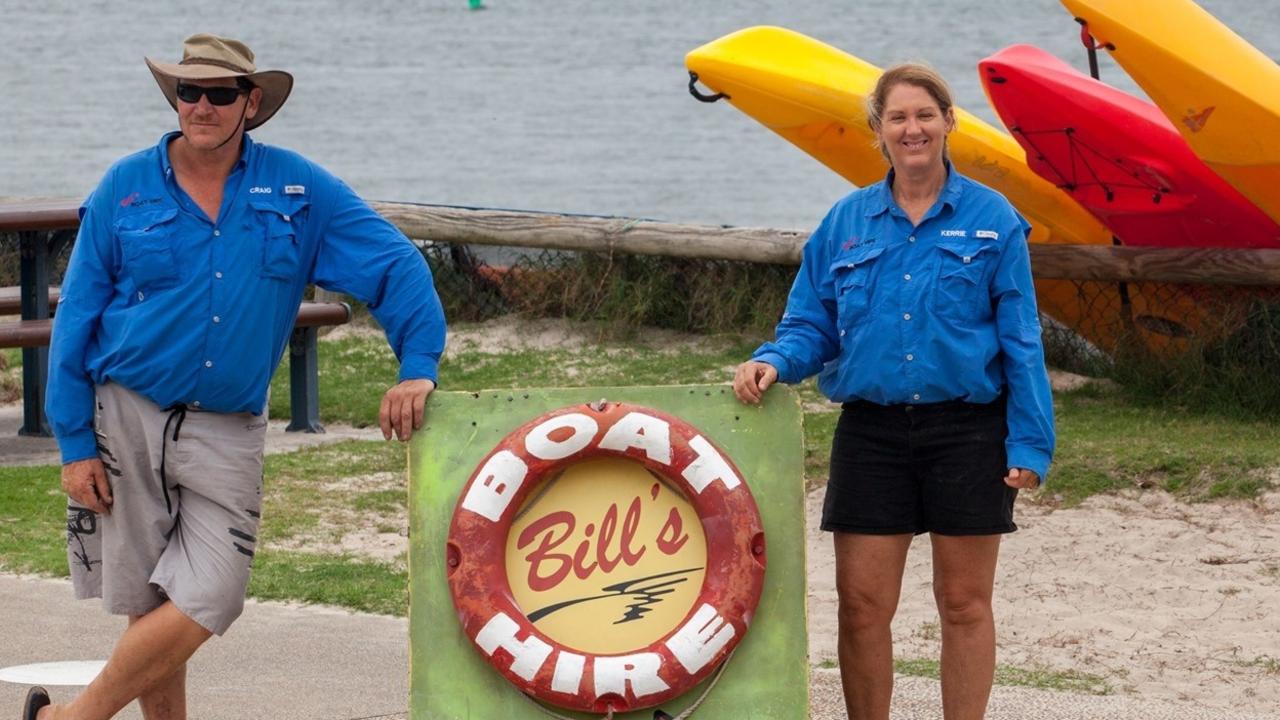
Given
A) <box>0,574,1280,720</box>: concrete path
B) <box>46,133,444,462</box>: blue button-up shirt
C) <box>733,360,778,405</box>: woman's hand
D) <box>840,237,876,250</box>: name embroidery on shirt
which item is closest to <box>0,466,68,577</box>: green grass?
<box>0,574,1280,720</box>: concrete path

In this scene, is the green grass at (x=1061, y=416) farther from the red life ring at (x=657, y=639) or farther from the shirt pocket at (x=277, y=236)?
the shirt pocket at (x=277, y=236)

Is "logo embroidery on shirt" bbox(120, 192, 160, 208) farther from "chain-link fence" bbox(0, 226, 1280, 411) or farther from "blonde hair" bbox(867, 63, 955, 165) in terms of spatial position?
"chain-link fence" bbox(0, 226, 1280, 411)

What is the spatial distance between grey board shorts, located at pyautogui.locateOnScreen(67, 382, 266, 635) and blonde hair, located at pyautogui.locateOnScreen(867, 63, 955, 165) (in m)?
1.47

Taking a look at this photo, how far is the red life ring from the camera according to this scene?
12.7 ft

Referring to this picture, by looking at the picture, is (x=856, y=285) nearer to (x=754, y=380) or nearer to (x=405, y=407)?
(x=754, y=380)

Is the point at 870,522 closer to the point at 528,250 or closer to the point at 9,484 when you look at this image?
the point at 9,484

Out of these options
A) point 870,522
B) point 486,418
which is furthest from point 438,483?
point 870,522

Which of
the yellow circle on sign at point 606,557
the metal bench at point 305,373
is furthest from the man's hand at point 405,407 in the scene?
the metal bench at point 305,373

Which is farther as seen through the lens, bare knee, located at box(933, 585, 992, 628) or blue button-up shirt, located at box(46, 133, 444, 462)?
bare knee, located at box(933, 585, 992, 628)

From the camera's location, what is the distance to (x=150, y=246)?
3775 mm

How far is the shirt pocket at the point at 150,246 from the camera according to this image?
3.78 meters

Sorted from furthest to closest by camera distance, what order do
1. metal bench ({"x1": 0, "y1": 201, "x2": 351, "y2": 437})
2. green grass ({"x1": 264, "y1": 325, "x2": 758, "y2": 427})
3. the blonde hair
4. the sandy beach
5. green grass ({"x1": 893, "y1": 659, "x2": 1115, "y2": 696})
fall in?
green grass ({"x1": 264, "y1": 325, "x2": 758, "y2": 427}) < metal bench ({"x1": 0, "y1": 201, "x2": 351, "y2": 437}) < the sandy beach < green grass ({"x1": 893, "y1": 659, "x2": 1115, "y2": 696}) < the blonde hair

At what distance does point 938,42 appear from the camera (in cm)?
5800

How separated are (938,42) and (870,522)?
2189 inches
